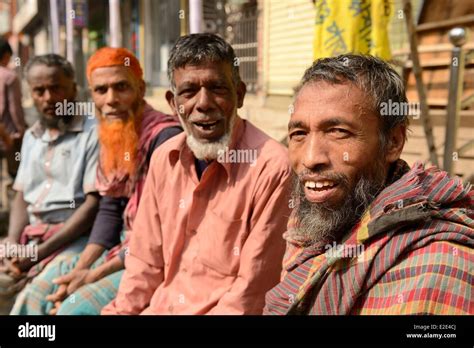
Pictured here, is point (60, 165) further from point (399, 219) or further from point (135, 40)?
point (135, 40)

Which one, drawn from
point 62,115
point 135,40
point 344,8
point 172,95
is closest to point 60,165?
point 62,115

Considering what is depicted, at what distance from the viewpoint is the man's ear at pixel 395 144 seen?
162 cm

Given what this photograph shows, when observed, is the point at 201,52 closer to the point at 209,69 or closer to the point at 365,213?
the point at 209,69

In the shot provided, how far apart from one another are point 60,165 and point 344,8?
2.01m

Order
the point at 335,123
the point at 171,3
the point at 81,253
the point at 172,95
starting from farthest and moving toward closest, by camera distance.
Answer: the point at 171,3 → the point at 81,253 → the point at 172,95 → the point at 335,123

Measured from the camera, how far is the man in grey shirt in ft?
9.48

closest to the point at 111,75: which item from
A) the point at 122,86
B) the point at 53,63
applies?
the point at 122,86

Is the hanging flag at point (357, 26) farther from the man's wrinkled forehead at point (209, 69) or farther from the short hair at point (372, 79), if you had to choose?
the short hair at point (372, 79)

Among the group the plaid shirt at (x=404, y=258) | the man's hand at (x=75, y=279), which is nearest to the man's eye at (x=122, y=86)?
the man's hand at (x=75, y=279)

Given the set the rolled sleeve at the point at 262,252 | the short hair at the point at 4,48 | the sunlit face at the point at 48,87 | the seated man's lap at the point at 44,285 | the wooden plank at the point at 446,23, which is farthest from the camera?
the short hair at the point at 4,48

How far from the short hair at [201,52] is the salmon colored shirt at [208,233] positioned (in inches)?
12.4

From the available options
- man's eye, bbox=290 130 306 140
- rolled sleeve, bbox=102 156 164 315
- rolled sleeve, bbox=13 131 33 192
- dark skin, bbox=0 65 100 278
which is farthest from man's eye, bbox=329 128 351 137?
rolled sleeve, bbox=13 131 33 192

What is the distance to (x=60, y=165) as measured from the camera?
9.90ft

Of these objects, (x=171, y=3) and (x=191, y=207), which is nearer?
(x=191, y=207)
